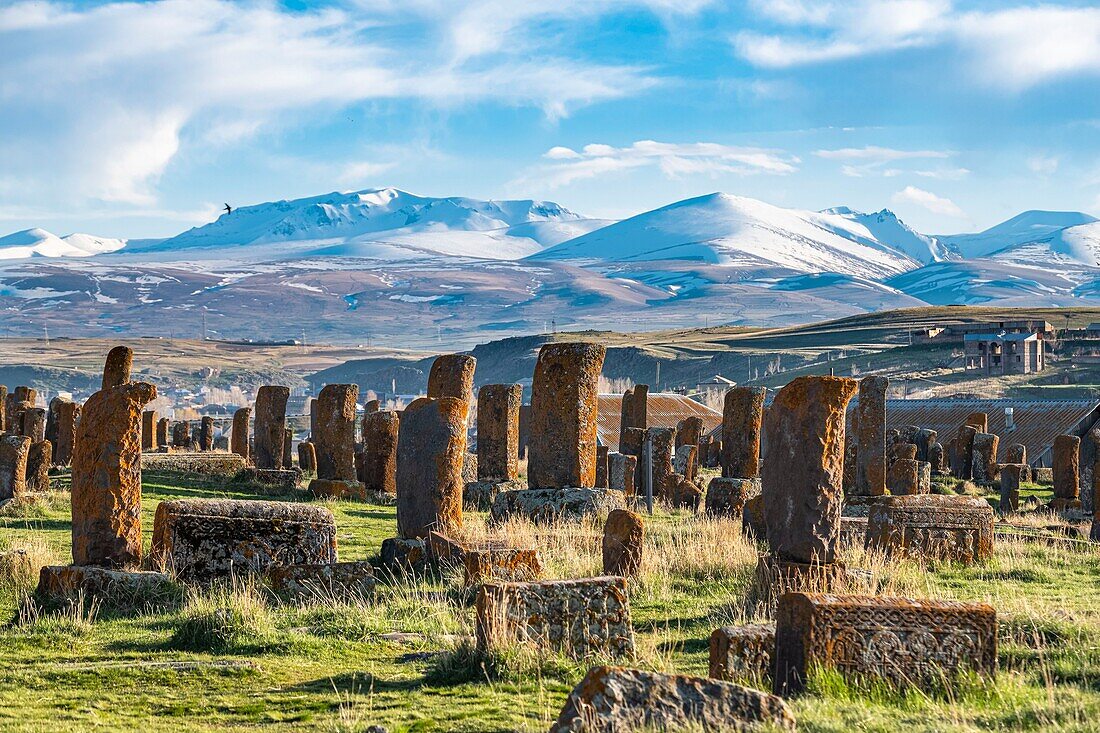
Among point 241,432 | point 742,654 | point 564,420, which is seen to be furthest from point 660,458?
point 742,654

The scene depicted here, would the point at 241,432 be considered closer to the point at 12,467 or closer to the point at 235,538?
the point at 12,467

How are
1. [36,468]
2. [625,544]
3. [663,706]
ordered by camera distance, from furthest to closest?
1. [36,468]
2. [625,544]
3. [663,706]

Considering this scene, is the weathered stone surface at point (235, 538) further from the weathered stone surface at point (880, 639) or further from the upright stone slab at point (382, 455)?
the upright stone slab at point (382, 455)

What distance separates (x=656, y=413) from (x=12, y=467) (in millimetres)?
34923

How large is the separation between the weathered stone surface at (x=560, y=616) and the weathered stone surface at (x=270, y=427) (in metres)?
21.2

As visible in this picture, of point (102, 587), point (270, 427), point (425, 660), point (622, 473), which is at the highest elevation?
point (270, 427)

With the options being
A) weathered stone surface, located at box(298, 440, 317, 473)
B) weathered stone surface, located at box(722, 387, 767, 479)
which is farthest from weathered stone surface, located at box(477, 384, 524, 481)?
weathered stone surface, located at box(298, 440, 317, 473)

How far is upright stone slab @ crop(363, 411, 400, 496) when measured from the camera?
85.1 feet

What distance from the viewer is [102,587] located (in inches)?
480

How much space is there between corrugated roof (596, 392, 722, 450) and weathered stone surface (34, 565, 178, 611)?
116ft

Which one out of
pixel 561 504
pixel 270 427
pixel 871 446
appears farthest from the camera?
pixel 270 427

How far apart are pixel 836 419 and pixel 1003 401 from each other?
153ft

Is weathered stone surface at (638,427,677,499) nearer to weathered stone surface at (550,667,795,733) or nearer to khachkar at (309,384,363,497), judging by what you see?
khachkar at (309,384,363,497)

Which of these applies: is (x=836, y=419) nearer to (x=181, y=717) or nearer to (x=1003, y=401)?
(x=181, y=717)
